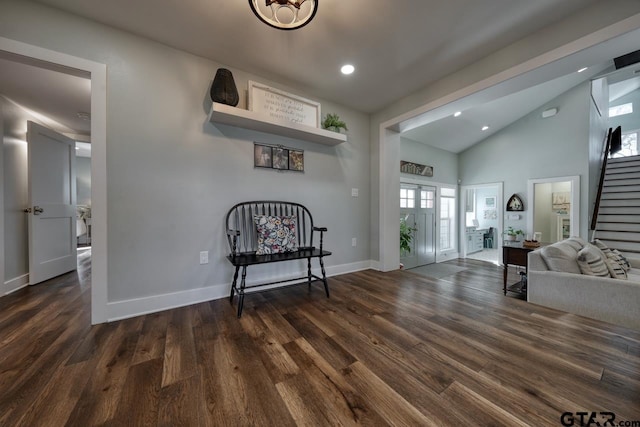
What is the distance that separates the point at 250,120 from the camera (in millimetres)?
2238

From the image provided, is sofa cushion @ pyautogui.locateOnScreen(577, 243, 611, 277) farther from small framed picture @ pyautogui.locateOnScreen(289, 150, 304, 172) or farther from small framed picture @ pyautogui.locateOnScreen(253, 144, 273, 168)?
small framed picture @ pyautogui.locateOnScreen(253, 144, 273, 168)

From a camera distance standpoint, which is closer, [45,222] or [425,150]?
[45,222]

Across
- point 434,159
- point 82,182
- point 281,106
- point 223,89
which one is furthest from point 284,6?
point 82,182

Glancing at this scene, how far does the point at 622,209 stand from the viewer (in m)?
4.02

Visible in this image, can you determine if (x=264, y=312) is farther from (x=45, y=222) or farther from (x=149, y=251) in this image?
(x=45, y=222)

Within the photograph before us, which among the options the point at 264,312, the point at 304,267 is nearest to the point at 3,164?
the point at 264,312

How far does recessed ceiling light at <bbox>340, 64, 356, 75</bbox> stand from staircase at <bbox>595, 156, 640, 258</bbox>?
4956 mm

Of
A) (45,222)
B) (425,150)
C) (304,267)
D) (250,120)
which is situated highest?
(425,150)

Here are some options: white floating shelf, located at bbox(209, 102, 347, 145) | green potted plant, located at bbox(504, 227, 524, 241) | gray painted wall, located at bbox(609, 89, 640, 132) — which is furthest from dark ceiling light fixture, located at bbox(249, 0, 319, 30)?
gray painted wall, located at bbox(609, 89, 640, 132)

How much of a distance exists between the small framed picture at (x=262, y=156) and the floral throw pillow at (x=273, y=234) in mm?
632

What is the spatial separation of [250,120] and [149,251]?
1554 millimetres

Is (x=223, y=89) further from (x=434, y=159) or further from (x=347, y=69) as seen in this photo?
(x=434, y=159)

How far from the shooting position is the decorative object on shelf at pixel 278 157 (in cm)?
255

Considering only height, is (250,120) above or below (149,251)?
above
